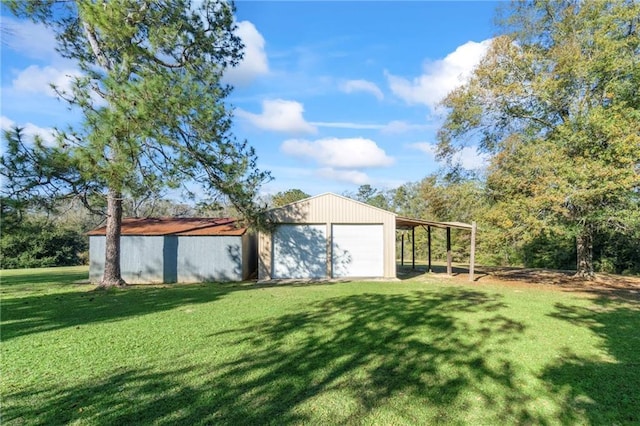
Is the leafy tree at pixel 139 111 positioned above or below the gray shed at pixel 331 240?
above

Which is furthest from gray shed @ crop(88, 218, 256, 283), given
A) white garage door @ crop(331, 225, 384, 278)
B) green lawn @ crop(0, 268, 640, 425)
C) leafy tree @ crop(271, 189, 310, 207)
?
leafy tree @ crop(271, 189, 310, 207)

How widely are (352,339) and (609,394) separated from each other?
2.97 m

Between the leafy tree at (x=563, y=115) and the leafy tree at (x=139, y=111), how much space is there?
9.05 metres

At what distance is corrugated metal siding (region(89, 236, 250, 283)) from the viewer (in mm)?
13805

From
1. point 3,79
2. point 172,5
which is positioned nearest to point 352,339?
point 3,79

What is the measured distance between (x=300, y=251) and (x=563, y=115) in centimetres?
1133

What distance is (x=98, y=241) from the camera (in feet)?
44.7

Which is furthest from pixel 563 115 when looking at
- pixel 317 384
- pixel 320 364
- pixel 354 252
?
pixel 317 384

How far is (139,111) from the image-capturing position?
821 centimetres

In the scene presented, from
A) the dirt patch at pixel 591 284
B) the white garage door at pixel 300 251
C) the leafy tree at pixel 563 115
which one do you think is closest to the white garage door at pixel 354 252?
the white garage door at pixel 300 251

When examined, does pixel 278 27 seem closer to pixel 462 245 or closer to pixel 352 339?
pixel 352 339

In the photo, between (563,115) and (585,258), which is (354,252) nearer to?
(585,258)

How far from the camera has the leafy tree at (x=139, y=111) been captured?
26.2 feet

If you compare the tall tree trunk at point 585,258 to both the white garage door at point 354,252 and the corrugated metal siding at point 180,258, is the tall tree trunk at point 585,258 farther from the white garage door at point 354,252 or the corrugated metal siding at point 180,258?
the corrugated metal siding at point 180,258
